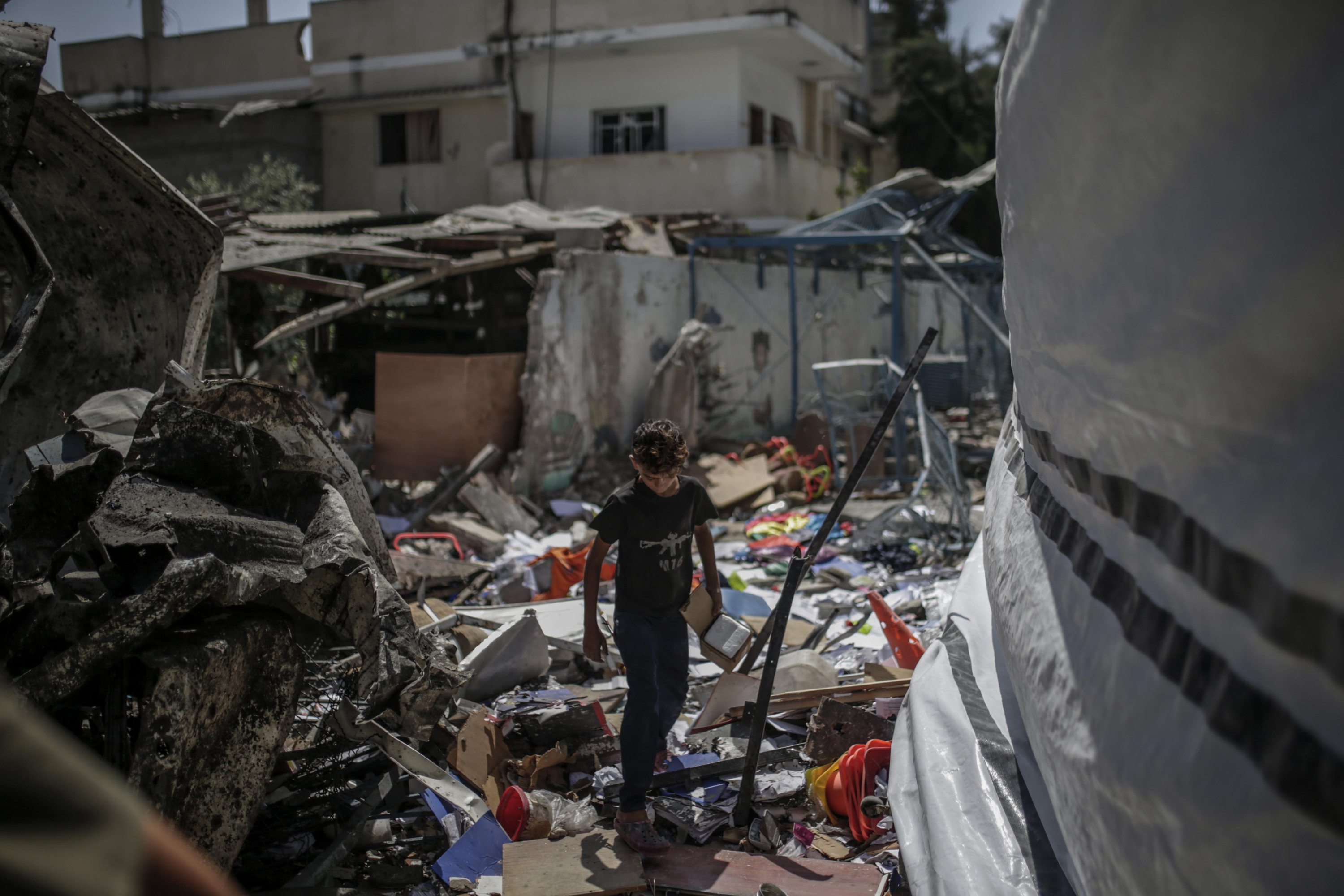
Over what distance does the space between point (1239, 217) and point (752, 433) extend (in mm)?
11625

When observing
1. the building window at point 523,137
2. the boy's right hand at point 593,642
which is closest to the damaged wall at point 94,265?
the boy's right hand at point 593,642

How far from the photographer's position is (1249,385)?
1014 mm

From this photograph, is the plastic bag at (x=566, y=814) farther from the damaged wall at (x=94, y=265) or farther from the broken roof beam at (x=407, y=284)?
the broken roof beam at (x=407, y=284)

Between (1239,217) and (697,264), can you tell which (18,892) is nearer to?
(1239,217)

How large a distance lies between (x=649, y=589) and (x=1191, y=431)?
2.62m

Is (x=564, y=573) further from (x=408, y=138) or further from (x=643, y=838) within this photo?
(x=408, y=138)

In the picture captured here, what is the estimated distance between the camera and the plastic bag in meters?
3.49

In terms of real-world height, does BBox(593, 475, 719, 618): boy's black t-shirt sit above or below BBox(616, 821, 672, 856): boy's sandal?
above

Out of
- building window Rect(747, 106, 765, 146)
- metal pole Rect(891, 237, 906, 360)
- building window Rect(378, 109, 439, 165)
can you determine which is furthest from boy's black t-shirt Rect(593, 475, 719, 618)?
building window Rect(378, 109, 439, 165)

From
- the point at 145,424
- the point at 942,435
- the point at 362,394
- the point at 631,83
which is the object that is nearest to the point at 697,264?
the point at 362,394

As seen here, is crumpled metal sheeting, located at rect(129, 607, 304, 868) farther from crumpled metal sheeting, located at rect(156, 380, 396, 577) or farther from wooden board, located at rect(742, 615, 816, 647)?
wooden board, located at rect(742, 615, 816, 647)

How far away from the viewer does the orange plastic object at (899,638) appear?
4.58 meters

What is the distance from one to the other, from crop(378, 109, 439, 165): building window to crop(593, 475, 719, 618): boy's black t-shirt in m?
17.8

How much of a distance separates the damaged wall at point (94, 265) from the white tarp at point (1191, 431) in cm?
410
